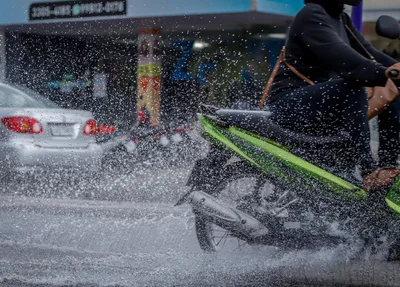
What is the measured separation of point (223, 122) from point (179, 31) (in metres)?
16.4

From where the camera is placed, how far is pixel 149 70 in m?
20.5

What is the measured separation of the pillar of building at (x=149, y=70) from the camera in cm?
2041

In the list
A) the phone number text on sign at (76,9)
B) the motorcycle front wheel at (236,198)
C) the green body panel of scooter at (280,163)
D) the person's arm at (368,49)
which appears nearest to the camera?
the green body panel of scooter at (280,163)

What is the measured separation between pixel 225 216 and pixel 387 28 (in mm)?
1378

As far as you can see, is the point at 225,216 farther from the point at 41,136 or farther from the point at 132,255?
the point at 41,136

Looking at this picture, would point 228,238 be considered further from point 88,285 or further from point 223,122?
point 88,285

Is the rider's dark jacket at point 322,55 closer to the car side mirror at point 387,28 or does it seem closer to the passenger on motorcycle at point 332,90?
the passenger on motorcycle at point 332,90

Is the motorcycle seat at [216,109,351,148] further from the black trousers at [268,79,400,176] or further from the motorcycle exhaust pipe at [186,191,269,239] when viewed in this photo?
the motorcycle exhaust pipe at [186,191,269,239]

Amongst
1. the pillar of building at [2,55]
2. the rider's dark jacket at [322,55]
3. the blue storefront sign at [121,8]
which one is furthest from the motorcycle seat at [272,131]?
the pillar of building at [2,55]

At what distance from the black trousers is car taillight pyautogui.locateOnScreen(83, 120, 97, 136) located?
17.6ft

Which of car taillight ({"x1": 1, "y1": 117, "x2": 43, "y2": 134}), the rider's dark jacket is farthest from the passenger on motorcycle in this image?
car taillight ({"x1": 1, "y1": 117, "x2": 43, "y2": 134})

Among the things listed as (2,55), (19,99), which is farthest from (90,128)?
(2,55)

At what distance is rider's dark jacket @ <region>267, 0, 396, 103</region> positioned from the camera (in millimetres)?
4531

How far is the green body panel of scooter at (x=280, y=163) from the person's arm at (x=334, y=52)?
1.77ft
